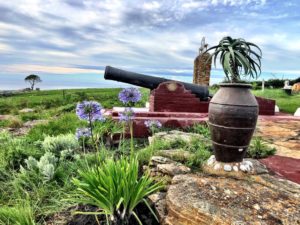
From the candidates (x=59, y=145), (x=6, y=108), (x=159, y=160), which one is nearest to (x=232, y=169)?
(x=159, y=160)

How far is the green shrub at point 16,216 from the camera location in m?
3.17

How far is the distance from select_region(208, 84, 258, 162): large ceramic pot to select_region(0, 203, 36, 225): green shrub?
220cm

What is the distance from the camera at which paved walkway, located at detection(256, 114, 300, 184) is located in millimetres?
4365

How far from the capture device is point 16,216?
320 cm

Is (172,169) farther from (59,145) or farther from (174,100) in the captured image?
(174,100)

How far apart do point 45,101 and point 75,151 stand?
39.4 feet

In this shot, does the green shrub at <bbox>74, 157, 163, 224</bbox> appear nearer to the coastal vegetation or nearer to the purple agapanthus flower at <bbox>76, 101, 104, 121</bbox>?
the coastal vegetation

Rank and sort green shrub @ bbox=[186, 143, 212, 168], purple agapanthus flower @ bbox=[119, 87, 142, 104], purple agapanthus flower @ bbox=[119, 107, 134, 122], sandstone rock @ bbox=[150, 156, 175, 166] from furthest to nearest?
green shrub @ bbox=[186, 143, 212, 168] → sandstone rock @ bbox=[150, 156, 175, 166] → purple agapanthus flower @ bbox=[119, 107, 134, 122] → purple agapanthus flower @ bbox=[119, 87, 142, 104]

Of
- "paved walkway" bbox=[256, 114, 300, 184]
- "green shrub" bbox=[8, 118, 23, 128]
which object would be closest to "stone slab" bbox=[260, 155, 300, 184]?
"paved walkway" bbox=[256, 114, 300, 184]

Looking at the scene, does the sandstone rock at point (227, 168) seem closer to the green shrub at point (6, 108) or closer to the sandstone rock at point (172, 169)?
the sandstone rock at point (172, 169)

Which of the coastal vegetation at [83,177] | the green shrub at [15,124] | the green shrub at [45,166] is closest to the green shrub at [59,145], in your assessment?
the coastal vegetation at [83,177]

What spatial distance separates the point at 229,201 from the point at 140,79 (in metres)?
7.07

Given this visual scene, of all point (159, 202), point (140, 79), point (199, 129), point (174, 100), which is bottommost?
point (159, 202)

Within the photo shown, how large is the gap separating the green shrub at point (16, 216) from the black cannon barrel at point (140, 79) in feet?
22.3
